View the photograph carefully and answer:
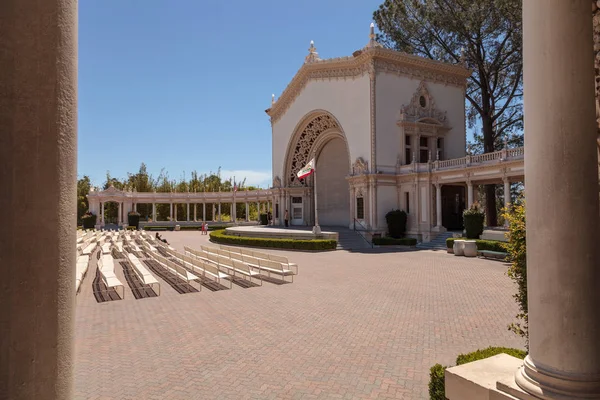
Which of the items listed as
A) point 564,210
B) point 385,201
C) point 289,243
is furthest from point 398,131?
point 564,210

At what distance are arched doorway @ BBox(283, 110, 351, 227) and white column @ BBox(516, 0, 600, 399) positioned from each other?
132 ft

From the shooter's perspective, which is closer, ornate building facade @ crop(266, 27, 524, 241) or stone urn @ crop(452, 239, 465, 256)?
stone urn @ crop(452, 239, 465, 256)

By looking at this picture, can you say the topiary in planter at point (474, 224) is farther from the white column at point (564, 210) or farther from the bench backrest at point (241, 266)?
the white column at point (564, 210)

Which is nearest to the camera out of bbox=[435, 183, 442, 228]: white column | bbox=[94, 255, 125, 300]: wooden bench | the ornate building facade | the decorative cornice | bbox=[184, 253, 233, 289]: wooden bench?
bbox=[94, 255, 125, 300]: wooden bench

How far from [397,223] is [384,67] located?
13.9 metres

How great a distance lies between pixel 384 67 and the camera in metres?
34.5

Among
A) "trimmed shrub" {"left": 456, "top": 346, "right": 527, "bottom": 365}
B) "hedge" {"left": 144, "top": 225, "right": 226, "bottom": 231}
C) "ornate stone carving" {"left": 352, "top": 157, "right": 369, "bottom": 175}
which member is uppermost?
"ornate stone carving" {"left": 352, "top": 157, "right": 369, "bottom": 175}

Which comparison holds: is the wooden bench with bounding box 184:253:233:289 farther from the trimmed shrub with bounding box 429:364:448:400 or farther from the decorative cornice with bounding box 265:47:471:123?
the decorative cornice with bounding box 265:47:471:123

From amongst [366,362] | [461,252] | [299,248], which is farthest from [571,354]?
[299,248]

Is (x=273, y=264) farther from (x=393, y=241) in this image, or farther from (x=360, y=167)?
(x=360, y=167)

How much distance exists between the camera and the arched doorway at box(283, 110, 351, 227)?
4447 centimetres

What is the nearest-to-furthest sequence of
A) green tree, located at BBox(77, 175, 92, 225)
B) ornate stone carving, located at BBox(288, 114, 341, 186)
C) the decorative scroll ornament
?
the decorative scroll ornament
ornate stone carving, located at BBox(288, 114, 341, 186)
green tree, located at BBox(77, 175, 92, 225)

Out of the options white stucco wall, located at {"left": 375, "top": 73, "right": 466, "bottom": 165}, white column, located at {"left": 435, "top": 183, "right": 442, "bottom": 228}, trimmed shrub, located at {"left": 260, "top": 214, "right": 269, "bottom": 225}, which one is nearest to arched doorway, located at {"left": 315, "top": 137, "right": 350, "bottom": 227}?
white stucco wall, located at {"left": 375, "top": 73, "right": 466, "bottom": 165}

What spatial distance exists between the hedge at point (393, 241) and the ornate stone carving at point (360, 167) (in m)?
6.38
